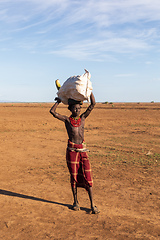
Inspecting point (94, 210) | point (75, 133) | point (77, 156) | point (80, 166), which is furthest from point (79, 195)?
point (75, 133)

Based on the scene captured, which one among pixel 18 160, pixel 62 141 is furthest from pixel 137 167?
pixel 62 141

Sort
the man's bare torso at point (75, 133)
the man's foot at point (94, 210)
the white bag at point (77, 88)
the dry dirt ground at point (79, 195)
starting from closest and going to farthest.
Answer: the dry dirt ground at point (79, 195)
the white bag at point (77, 88)
the man's foot at point (94, 210)
the man's bare torso at point (75, 133)

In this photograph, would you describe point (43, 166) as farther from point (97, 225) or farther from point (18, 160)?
point (97, 225)

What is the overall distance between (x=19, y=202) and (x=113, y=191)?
2392mm

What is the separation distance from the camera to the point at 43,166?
939 cm

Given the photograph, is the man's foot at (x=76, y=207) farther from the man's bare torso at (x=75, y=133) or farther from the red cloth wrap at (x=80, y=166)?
the man's bare torso at (x=75, y=133)

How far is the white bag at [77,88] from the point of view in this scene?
5.28 meters

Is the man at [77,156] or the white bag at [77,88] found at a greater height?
the white bag at [77,88]

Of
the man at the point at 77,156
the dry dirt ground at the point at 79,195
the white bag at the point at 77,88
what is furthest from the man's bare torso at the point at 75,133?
the dry dirt ground at the point at 79,195

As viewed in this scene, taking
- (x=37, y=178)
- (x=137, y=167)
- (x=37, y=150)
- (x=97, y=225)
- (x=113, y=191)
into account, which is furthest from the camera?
(x=37, y=150)

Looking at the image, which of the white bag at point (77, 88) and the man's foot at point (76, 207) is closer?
the white bag at point (77, 88)

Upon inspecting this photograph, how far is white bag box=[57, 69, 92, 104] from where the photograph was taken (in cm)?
528

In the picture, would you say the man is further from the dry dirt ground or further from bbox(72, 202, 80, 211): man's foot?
the dry dirt ground

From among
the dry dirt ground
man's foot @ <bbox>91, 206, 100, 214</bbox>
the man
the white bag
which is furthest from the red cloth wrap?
the white bag
